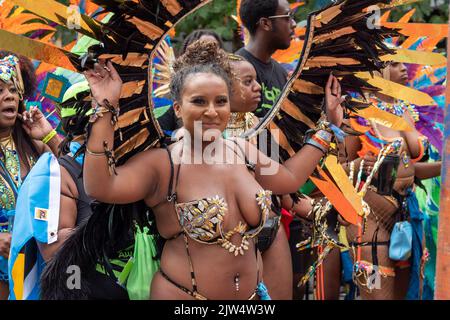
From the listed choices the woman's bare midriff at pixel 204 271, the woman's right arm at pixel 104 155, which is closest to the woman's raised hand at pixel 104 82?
the woman's right arm at pixel 104 155

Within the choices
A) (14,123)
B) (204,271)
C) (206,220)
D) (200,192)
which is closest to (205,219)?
(206,220)

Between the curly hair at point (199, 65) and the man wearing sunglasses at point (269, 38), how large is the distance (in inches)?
71.8

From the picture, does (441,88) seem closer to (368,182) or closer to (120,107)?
(368,182)

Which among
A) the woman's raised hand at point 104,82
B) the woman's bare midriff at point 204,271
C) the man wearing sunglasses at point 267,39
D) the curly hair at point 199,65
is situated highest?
the man wearing sunglasses at point 267,39

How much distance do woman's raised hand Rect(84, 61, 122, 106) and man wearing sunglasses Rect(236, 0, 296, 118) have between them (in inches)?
87.6

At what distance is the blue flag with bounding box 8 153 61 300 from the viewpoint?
13.6 feet

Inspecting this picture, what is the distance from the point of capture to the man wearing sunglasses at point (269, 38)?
5604mm

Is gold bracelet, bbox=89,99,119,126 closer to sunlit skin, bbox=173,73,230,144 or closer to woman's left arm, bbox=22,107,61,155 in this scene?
sunlit skin, bbox=173,73,230,144

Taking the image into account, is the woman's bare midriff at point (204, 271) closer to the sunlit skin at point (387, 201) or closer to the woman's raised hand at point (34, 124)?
the woman's raised hand at point (34, 124)

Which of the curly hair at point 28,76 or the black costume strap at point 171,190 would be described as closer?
the black costume strap at point 171,190

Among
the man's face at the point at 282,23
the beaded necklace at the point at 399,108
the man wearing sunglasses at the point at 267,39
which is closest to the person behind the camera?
the man wearing sunglasses at the point at 267,39

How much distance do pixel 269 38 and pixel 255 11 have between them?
0.85 ft

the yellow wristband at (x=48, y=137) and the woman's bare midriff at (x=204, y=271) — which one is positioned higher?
the yellow wristband at (x=48, y=137)
